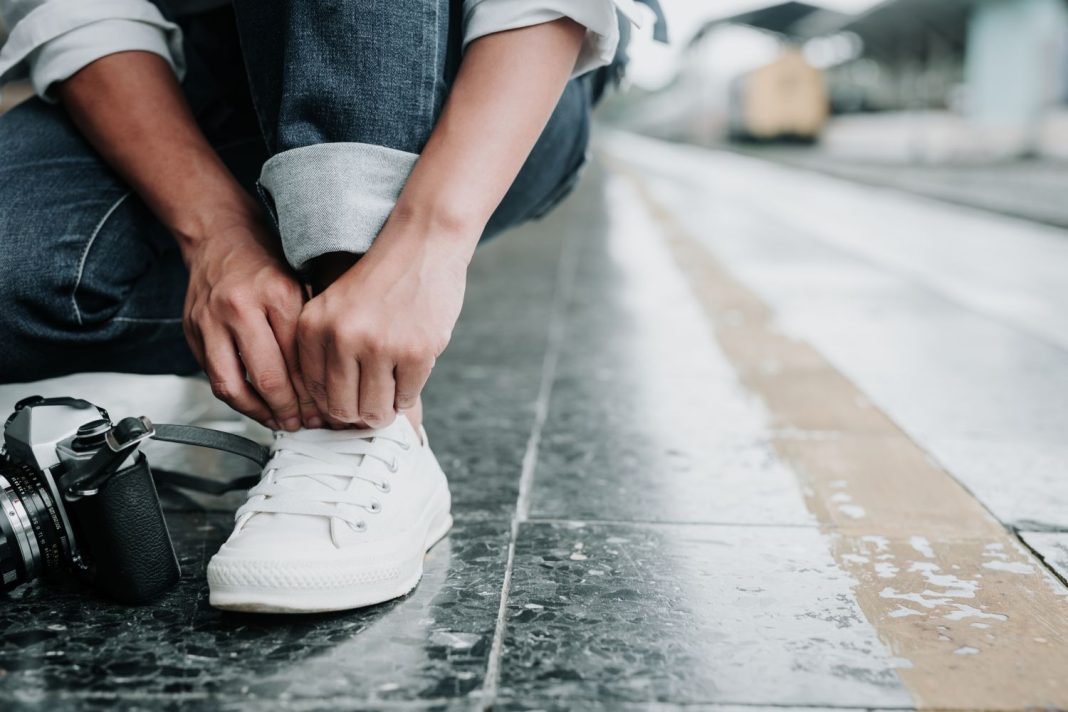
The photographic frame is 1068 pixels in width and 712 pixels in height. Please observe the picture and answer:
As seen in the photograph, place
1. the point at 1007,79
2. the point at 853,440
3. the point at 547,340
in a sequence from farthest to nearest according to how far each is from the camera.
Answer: the point at 1007,79 → the point at 547,340 → the point at 853,440

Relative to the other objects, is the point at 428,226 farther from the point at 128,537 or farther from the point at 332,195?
the point at 128,537

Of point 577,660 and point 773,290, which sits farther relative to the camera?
point 773,290

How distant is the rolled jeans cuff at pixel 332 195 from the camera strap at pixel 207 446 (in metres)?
0.17

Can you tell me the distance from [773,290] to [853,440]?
158 cm

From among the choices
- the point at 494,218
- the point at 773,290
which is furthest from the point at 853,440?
the point at 773,290

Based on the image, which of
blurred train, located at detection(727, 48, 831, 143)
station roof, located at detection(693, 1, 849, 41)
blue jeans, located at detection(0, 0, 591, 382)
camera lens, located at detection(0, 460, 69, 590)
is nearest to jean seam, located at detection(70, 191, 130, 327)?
blue jeans, located at detection(0, 0, 591, 382)

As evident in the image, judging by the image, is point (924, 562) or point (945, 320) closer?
point (924, 562)

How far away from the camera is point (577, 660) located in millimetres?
742

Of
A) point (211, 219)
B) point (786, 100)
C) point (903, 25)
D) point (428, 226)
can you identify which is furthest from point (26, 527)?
point (786, 100)

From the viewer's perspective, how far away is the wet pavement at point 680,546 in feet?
2.33

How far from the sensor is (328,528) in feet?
2.67

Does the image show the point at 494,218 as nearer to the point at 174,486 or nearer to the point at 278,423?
the point at 278,423

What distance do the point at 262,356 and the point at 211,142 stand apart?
→ 1.47ft

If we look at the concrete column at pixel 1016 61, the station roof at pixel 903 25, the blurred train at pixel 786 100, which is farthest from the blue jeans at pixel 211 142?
the blurred train at pixel 786 100
